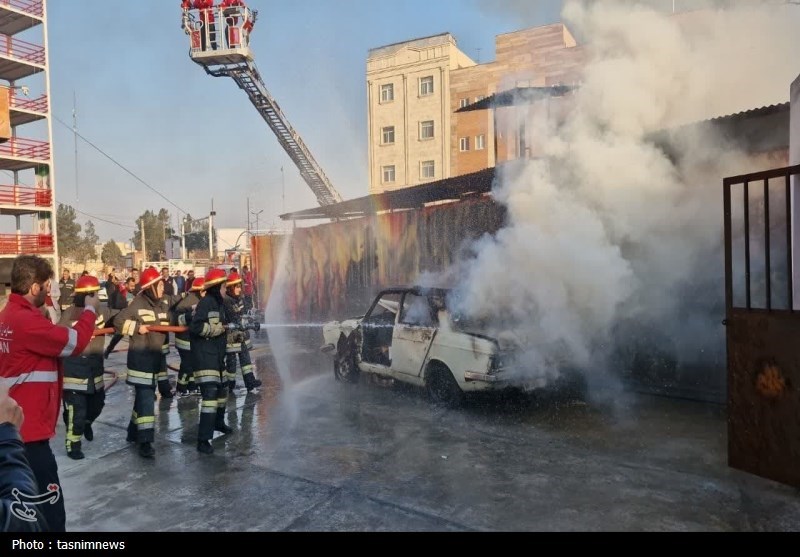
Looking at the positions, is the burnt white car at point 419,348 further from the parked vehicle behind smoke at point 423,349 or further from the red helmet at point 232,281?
the red helmet at point 232,281

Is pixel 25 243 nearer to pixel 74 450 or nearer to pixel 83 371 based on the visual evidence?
pixel 83 371

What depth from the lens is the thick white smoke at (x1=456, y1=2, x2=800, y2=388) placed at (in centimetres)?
634

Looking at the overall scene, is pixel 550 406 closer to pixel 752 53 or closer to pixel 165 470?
pixel 165 470

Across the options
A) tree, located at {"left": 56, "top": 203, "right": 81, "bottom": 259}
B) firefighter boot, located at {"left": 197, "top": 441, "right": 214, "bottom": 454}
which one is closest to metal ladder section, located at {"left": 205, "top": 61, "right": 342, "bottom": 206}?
firefighter boot, located at {"left": 197, "top": 441, "right": 214, "bottom": 454}

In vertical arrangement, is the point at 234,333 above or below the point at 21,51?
below

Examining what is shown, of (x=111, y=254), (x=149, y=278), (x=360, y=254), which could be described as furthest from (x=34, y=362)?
(x=111, y=254)

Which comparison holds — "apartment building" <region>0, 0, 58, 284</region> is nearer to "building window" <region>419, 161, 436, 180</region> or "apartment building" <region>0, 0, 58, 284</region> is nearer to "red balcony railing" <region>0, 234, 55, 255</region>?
"red balcony railing" <region>0, 234, 55, 255</region>

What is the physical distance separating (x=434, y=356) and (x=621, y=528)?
3.14 m

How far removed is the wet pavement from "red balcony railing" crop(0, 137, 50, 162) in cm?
2764

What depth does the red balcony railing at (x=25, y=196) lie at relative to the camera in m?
27.0

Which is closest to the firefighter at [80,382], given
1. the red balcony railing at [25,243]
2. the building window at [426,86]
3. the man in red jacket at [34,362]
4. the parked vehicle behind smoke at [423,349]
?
the man in red jacket at [34,362]

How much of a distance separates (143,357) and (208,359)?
67 centimetres

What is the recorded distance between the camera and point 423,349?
646 centimetres

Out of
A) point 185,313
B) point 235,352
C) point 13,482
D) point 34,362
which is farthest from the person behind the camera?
point 235,352
